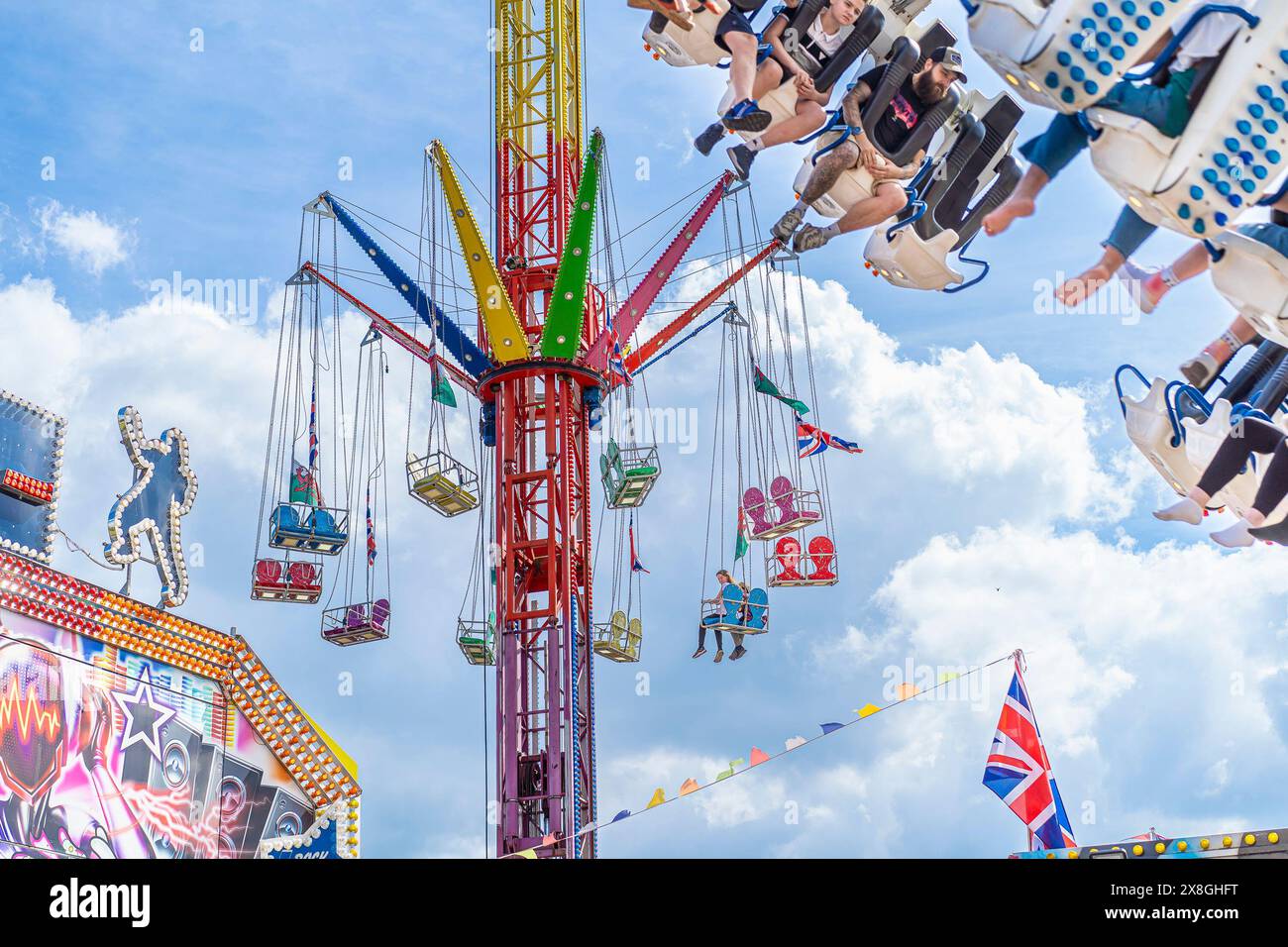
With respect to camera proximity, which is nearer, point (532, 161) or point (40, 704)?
point (40, 704)

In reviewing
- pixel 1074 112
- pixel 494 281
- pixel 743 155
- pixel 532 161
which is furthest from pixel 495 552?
pixel 1074 112

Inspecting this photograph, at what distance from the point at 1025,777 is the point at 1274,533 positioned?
25.3ft

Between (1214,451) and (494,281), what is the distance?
17721 mm

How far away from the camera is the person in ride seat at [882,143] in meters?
8.09

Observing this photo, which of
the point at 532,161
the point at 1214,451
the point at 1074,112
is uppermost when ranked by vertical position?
the point at 532,161

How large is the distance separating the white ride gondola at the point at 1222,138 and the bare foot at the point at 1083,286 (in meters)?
0.82

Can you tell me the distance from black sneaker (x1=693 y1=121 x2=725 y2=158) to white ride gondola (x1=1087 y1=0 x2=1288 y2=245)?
2391mm

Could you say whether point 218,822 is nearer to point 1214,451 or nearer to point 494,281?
point 494,281

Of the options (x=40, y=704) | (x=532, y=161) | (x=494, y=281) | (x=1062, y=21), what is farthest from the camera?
(x=532, y=161)

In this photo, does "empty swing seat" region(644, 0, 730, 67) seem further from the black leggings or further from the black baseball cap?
the black leggings
